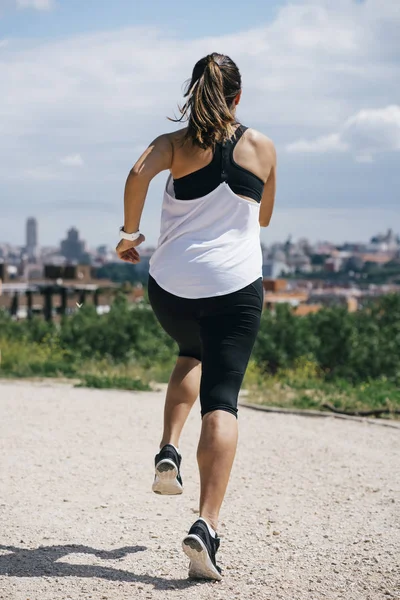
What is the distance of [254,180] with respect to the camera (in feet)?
11.9

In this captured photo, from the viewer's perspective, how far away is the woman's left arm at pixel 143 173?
11.5ft

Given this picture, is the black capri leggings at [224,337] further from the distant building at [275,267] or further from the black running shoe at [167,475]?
the distant building at [275,267]

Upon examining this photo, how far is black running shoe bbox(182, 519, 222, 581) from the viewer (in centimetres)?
334

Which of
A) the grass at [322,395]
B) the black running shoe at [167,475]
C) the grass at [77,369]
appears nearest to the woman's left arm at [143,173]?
the black running shoe at [167,475]

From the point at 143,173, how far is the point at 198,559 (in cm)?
146

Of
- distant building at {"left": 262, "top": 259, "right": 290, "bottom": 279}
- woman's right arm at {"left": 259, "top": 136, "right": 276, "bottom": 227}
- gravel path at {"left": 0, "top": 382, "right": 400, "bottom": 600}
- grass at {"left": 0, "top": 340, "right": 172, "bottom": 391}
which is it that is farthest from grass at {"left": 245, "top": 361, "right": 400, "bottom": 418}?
distant building at {"left": 262, "top": 259, "right": 290, "bottom": 279}

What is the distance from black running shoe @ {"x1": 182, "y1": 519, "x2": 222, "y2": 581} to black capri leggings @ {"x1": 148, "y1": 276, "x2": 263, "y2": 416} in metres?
0.47

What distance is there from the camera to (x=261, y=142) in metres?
3.65

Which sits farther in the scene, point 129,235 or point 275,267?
point 275,267

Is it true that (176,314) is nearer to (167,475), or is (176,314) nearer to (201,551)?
(167,475)

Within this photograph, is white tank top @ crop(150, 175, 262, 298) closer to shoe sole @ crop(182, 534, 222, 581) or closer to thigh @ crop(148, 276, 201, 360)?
thigh @ crop(148, 276, 201, 360)

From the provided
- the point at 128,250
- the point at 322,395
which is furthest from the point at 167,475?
the point at 322,395

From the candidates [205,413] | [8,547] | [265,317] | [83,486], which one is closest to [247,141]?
[205,413]

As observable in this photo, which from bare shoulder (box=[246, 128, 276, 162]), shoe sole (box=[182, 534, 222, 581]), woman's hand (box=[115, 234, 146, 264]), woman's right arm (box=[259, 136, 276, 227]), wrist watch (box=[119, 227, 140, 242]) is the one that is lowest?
shoe sole (box=[182, 534, 222, 581])
